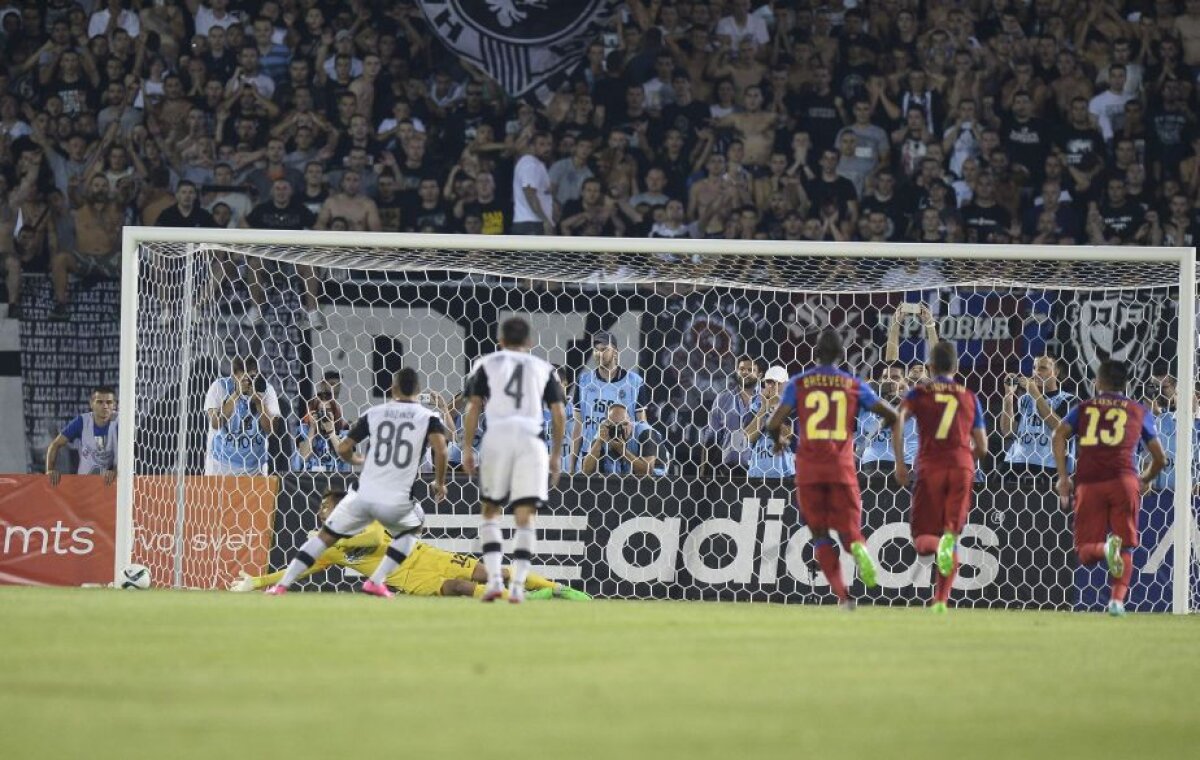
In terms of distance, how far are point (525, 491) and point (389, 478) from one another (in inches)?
55.9

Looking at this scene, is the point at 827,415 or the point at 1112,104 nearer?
the point at 827,415

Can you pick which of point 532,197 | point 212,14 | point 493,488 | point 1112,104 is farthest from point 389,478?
point 1112,104

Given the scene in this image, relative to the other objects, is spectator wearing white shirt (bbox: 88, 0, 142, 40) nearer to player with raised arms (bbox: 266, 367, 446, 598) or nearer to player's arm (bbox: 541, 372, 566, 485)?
player with raised arms (bbox: 266, 367, 446, 598)

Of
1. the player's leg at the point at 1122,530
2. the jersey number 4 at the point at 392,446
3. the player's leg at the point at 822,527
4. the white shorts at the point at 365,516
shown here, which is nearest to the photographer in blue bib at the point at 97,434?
the white shorts at the point at 365,516

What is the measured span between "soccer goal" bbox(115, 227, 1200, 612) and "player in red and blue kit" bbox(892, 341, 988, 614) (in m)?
1.48

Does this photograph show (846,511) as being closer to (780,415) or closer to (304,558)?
(780,415)

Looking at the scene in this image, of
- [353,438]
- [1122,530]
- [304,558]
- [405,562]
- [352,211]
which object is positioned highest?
[352,211]

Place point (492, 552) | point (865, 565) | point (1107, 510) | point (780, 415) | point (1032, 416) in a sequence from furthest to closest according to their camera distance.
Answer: point (1032, 416), point (1107, 510), point (780, 415), point (865, 565), point (492, 552)

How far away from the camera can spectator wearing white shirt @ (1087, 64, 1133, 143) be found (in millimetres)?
18562

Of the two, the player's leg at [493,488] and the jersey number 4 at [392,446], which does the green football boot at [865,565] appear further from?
the jersey number 4 at [392,446]

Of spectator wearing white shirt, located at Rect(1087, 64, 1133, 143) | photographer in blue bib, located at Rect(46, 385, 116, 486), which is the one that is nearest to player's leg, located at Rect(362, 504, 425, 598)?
photographer in blue bib, located at Rect(46, 385, 116, 486)

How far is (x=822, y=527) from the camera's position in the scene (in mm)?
11461

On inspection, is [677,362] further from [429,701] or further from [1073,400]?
[429,701]

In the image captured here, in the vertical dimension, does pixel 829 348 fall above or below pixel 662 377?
above
